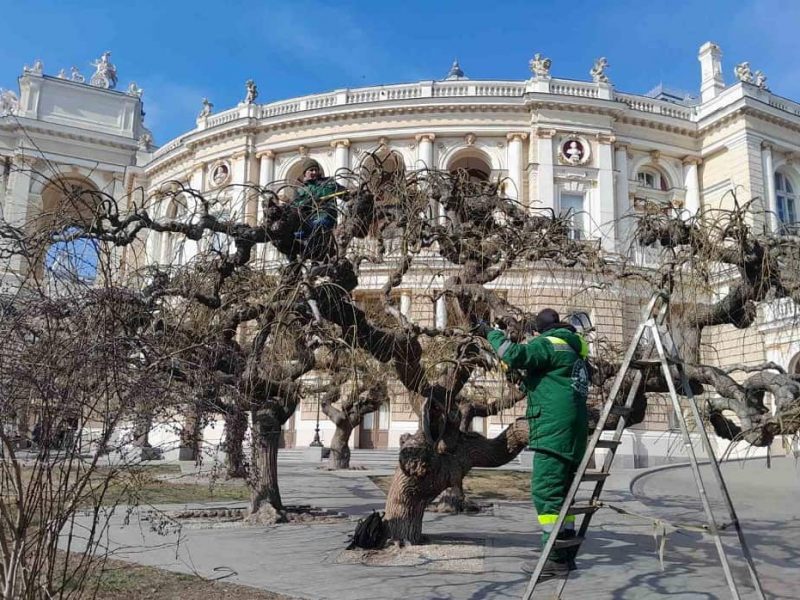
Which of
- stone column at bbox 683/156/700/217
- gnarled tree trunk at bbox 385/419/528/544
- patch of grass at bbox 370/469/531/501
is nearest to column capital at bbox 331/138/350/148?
stone column at bbox 683/156/700/217

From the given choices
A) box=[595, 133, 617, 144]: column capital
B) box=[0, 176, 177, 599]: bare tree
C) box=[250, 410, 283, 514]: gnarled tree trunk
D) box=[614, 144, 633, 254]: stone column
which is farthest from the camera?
box=[595, 133, 617, 144]: column capital

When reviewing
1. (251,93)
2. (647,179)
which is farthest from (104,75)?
(647,179)

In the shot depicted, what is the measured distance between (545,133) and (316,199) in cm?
2800

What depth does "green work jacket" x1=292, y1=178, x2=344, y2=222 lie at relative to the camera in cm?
760

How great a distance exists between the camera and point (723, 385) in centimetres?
758

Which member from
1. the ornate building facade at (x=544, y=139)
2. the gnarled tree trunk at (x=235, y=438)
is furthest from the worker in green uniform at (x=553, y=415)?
the ornate building facade at (x=544, y=139)

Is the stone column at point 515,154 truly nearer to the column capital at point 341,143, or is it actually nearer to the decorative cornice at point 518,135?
the decorative cornice at point 518,135

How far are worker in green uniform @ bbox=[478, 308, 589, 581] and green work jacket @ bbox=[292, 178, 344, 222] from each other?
272 centimetres

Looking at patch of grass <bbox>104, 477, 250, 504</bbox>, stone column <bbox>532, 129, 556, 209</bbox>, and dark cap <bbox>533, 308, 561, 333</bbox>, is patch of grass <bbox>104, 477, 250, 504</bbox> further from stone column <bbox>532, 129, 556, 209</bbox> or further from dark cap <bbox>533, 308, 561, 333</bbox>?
stone column <bbox>532, 129, 556, 209</bbox>

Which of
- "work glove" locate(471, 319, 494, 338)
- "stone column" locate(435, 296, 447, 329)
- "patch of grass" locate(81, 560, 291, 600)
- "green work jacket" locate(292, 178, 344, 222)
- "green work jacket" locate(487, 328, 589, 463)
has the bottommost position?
"patch of grass" locate(81, 560, 291, 600)

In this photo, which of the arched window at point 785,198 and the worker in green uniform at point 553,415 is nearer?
the worker in green uniform at point 553,415

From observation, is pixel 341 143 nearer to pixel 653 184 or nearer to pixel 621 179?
pixel 621 179

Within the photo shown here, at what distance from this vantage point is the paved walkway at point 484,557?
695 centimetres

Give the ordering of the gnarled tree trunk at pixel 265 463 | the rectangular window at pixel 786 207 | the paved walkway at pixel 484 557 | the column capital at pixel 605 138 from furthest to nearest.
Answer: the rectangular window at pixel 786 207
the column capital at pixel 605 138
the gnarled tree trunk at pixel 265 463
the paved walkway at pixel 484 557
